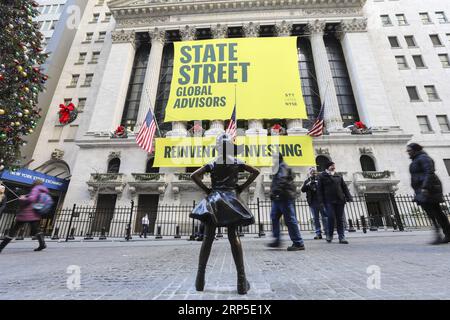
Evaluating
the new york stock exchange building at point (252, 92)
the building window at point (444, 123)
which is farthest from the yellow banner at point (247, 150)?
the building window at point (444, 123)

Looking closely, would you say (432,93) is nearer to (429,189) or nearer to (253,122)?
(253,122)

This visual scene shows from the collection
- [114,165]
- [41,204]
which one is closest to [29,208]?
[41,204]

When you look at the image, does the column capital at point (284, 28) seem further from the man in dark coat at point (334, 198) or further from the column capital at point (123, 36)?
the man in dark coat at point (334, 198)

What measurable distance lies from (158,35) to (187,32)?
3.38 metres

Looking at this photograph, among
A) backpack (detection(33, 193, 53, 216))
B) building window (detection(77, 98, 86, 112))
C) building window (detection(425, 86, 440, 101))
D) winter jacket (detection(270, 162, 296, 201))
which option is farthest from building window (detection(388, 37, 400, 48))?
building window (detection(77, 98, 86, 112))

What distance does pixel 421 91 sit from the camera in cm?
2312

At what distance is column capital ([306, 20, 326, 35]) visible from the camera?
2425 centimetres

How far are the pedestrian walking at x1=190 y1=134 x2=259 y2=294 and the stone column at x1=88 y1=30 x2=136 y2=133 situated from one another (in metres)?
21.7

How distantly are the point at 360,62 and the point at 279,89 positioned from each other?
1076cm

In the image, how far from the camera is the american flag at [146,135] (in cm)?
1449

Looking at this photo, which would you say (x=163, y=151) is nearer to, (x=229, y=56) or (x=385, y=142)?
(x=229, y=56)

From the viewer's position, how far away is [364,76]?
21859mm
